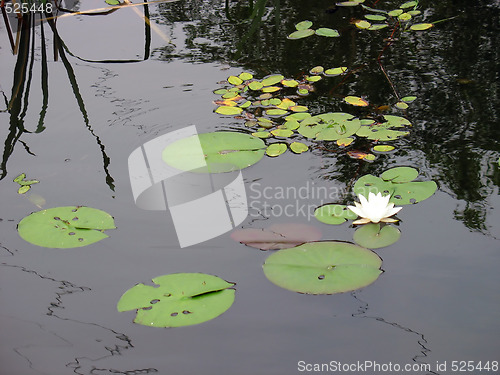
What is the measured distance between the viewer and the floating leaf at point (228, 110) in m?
2.49

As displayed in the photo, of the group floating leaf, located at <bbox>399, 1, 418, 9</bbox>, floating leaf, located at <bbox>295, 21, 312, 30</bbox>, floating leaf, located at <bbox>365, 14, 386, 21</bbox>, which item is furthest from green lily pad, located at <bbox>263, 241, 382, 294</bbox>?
floating leaf, located at <bbox>399, 1, 418, 9</bbox>

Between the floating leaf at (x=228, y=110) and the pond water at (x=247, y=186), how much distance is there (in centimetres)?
5

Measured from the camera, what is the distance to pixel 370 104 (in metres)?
2.50

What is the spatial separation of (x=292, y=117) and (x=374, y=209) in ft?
2.49

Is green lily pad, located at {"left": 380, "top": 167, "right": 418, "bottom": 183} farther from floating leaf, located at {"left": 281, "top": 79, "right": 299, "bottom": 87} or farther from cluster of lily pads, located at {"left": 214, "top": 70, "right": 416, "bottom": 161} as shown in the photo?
floating leaf, located at {"left": 281, "top": 79, "right": 299, "bottom": 87}

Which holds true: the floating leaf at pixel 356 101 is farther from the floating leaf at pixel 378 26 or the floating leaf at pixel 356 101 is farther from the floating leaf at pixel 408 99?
the floating leaf at pixel 378 26

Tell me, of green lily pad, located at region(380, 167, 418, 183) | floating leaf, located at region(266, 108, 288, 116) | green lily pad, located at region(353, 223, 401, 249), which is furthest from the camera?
floating leaf, located at region(266, 108, 288, 116)

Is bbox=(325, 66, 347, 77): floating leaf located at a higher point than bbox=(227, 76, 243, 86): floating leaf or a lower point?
higher

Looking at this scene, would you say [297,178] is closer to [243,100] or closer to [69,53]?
[243,100]

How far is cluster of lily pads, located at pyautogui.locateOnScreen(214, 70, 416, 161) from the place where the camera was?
7.47 feet

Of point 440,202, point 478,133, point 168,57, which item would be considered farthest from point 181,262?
point 168,57

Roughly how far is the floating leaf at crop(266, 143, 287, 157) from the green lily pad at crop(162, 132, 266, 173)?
0.02 m

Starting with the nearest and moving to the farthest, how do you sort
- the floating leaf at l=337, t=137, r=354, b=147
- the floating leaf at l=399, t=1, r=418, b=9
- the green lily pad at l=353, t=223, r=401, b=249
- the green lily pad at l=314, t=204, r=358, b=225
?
the green lily pad at l=353, t=223, r=401, b=249
the green lily pad at l=314, t=204, r=358, b=225
the floating leaf at l=337, t=137, r=354, b=147
the floating leaf at l=399, t=1, r=418, b=9

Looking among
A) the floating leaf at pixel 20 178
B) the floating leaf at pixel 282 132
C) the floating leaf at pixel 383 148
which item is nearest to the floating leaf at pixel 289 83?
the floating leaf at pixel 282 132
